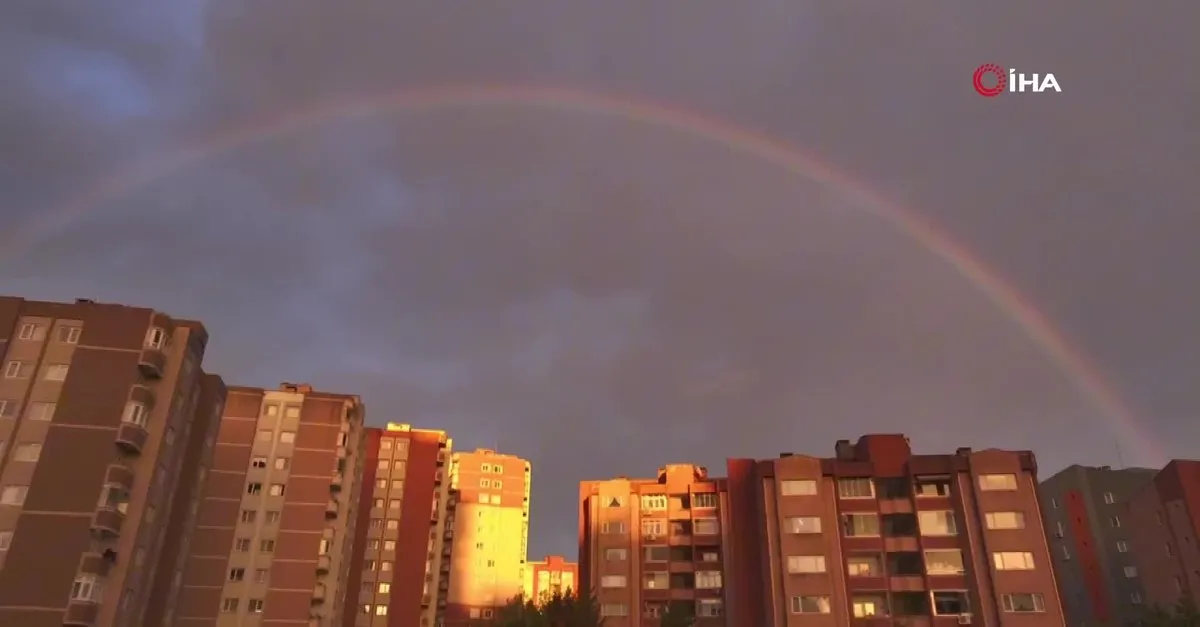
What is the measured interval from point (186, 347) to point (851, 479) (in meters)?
50.8

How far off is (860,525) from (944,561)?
643 centimetres

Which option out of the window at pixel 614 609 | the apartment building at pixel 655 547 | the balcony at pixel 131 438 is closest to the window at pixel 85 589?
the balcony at pixel 131 438

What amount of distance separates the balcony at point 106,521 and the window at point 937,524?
Result: 55480 mm

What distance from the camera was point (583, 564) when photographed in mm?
81438

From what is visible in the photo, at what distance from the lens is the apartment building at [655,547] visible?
2995 inches

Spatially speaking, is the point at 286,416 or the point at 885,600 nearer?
the point at 885,600

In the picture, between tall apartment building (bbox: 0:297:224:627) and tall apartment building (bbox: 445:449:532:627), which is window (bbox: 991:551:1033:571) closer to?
tall apartment building (bbox: 0:297:224:627)

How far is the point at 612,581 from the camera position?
7762cm

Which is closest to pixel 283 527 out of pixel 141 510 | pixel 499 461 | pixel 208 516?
pixel 208 516

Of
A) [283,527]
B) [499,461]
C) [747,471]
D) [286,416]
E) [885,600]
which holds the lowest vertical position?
[885,600]

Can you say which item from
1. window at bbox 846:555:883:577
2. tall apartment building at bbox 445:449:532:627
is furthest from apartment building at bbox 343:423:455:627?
window at bbox 846:555:883:577

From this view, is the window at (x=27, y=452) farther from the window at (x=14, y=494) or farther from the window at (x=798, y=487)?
the window at (x=798, y=487)

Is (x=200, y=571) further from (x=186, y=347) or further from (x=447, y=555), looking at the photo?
(x=447, y=555)

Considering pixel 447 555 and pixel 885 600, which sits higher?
pixel 447 555
